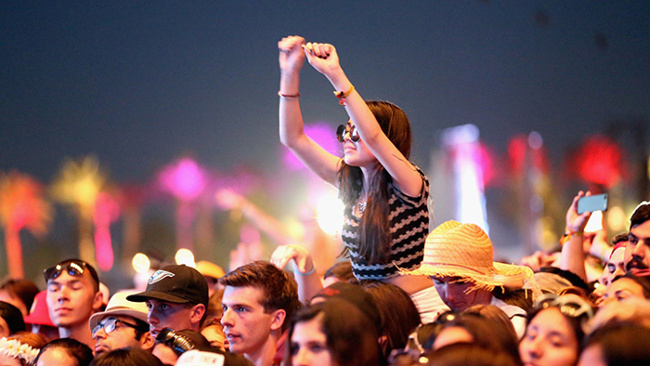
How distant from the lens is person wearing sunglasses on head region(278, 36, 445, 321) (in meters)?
2.97

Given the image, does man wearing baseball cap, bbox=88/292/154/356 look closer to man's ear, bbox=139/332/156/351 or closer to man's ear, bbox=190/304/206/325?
man's ear, bbox=139/332/156/351

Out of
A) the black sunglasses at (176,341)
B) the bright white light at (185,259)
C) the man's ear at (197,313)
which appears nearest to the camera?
the black sunglasses at (176,341)

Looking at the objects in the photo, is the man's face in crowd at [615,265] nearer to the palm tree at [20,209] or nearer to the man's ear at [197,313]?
the man's ear at [197,313]

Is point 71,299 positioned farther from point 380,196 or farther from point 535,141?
point 535,141

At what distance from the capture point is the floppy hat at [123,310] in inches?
157

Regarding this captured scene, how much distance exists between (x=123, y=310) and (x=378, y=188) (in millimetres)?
1749

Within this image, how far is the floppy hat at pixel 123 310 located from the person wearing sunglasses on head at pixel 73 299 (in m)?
0.35

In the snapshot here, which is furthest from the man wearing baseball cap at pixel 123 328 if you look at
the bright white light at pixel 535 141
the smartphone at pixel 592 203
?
the bright white light at pixel 535 141

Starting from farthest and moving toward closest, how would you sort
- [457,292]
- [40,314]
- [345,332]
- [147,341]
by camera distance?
[40,314], [147,341], [457,292], [345,332]

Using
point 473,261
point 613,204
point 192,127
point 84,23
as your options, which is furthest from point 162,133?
point 473,261

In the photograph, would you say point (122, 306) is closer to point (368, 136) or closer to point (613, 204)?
point (368, 136)

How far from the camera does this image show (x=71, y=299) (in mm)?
4617

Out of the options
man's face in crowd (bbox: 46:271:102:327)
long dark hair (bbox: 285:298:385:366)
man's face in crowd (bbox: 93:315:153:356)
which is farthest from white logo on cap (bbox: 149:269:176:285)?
long dark hair (bbox: 285:298:385:366)

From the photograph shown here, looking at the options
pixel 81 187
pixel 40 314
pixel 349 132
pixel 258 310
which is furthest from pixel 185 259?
pixel 81 187
